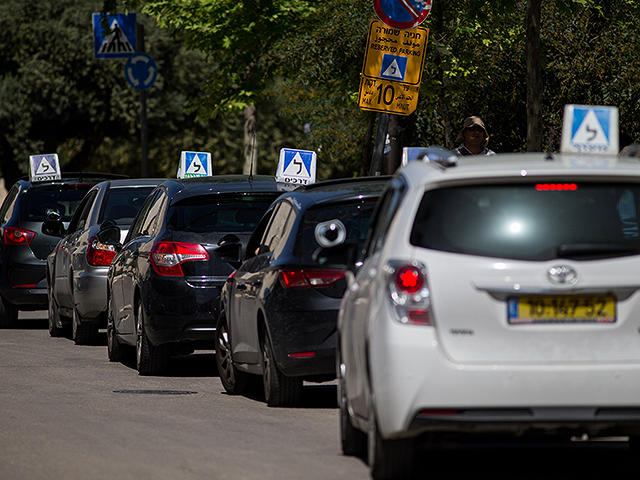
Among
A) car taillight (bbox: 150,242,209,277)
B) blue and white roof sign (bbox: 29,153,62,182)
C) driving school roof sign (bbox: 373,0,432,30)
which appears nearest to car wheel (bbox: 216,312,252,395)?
car taillight (bbox: 150,242,209,277)

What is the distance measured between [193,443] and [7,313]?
37.3ft

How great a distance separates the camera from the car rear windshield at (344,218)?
9.26 m

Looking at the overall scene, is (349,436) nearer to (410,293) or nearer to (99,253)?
(410,293)

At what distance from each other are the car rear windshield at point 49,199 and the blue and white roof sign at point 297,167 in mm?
3113

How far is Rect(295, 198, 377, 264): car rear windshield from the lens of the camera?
9.26m

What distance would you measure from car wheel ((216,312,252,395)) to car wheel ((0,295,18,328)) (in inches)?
332

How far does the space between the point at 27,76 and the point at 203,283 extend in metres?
43.8

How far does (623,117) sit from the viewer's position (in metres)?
18.9

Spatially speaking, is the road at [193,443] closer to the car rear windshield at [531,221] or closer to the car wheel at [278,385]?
the car wheel at [278,385]

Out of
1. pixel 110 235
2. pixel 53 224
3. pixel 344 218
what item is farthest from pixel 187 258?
pixel 53 224

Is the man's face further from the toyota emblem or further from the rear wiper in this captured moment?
the toyota emblem

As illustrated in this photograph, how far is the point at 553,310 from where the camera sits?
19.5ft

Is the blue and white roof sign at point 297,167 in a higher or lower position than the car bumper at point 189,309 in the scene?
higher

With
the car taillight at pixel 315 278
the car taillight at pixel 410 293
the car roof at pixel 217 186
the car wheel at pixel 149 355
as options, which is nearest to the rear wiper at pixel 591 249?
the car taillight at pixel 410 293
